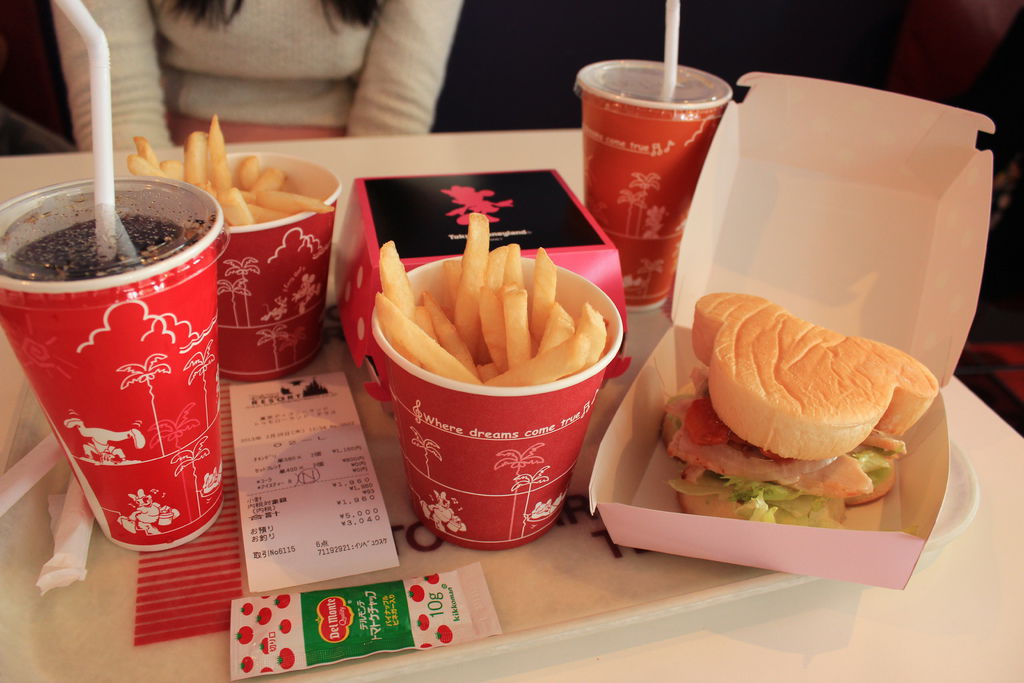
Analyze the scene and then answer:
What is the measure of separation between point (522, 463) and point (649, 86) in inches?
35.8

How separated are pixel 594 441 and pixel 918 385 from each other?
46cm

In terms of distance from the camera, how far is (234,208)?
1.02 m

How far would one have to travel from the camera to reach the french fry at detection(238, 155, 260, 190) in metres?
1.22

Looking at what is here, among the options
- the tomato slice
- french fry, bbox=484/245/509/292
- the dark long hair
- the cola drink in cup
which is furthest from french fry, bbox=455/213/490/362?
the dark long hair

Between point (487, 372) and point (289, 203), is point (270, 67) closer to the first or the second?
point (289, 203)

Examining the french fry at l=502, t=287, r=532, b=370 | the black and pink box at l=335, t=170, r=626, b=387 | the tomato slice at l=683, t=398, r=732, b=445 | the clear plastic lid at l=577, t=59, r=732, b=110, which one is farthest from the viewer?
the clear plastic lid at l=577, t=59, r=732, b=110

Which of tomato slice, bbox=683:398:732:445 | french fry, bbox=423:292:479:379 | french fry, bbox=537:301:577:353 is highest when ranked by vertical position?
french fry, bbox=537:301:577:353

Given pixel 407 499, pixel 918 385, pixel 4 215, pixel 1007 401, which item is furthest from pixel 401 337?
pixel 1007 401

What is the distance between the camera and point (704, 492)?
100 cm

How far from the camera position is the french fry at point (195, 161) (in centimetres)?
113

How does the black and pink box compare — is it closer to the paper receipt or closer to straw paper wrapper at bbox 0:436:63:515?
the paper receipt

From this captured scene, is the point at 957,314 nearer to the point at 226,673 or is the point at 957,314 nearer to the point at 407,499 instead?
the point at 407,499

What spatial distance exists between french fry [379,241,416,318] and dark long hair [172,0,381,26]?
1692 mm

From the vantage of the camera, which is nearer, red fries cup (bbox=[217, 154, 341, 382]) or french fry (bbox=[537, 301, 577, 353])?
french fry (bbox=[537, 301, 577, 353])
